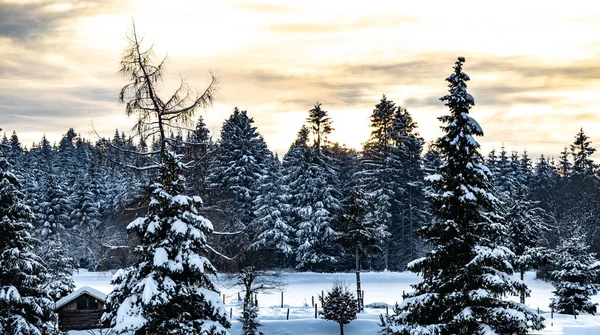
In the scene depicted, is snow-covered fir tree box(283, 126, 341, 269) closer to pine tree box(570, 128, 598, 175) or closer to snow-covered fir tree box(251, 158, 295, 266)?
snow-covered fir tree box(251, 158, 295, 266)

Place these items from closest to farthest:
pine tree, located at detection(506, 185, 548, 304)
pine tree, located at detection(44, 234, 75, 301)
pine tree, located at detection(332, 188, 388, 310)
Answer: pine tree, located at detection(44, 234, 75, 301), pine tree, located at detection(332, 188, 388, 310), pine tree, located at detection(506, 185, 548, 304)

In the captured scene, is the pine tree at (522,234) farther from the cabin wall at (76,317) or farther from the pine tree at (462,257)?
the cabin wall at (76,317)

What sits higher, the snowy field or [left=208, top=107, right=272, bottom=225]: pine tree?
[left=208, top=107, right=272, bottom=225]: pine tree

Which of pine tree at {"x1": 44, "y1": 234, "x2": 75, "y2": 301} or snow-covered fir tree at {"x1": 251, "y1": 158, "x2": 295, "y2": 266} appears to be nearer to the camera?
pine tree at {"x1": 44, "y1": 234, "x2": 75, "y2": 301}

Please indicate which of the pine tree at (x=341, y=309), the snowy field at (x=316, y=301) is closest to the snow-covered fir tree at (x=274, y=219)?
the snowy field at (x=316, y=301)

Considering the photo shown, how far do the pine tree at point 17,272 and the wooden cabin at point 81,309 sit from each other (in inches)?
540

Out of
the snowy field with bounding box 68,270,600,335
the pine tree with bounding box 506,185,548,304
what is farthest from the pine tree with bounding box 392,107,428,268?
the pine tree with bounding box 506,185,548,304

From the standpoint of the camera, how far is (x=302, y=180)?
229 ft

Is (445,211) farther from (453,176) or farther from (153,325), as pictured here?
(153,325)

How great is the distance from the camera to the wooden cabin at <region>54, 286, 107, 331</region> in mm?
41531

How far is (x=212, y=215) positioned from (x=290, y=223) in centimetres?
4723

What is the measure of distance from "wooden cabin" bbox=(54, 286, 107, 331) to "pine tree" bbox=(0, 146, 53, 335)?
13726 mm

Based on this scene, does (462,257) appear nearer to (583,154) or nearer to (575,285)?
(575,285)

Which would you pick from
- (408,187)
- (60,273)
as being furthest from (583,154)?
(60,273)
